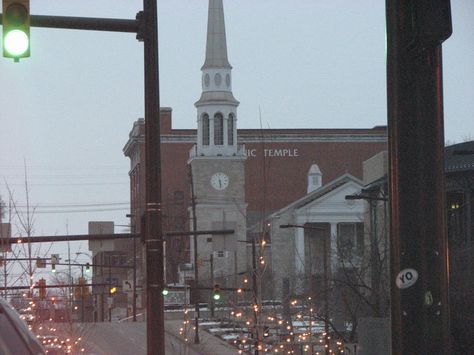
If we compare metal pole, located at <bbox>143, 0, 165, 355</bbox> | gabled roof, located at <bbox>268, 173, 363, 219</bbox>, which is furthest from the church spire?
metal pole, located at <bbox>143, 0, 165, 355</bbox>

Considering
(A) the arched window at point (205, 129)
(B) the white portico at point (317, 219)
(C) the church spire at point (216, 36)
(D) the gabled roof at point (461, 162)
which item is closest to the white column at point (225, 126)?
(A) the arched window at point (205, 129)

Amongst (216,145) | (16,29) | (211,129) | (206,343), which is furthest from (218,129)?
(16,29)

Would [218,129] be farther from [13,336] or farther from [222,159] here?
[13,336]

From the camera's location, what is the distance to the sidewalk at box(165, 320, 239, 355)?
54.0 m

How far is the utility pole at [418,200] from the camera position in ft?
13.4

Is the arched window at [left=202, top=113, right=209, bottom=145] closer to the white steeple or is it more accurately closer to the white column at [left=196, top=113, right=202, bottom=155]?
the white steeple

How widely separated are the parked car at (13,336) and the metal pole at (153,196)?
4.42 metres

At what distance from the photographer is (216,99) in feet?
336

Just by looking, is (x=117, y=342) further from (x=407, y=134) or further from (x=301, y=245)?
(x=407, y=134)

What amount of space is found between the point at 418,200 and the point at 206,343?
5435cm

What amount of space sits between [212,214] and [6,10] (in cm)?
9341

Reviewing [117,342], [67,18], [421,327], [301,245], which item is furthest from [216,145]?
[421,327]

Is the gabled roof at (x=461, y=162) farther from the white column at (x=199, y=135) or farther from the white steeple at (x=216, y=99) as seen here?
the white column at (x=199, y=135)

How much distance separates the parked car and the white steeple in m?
90.0
